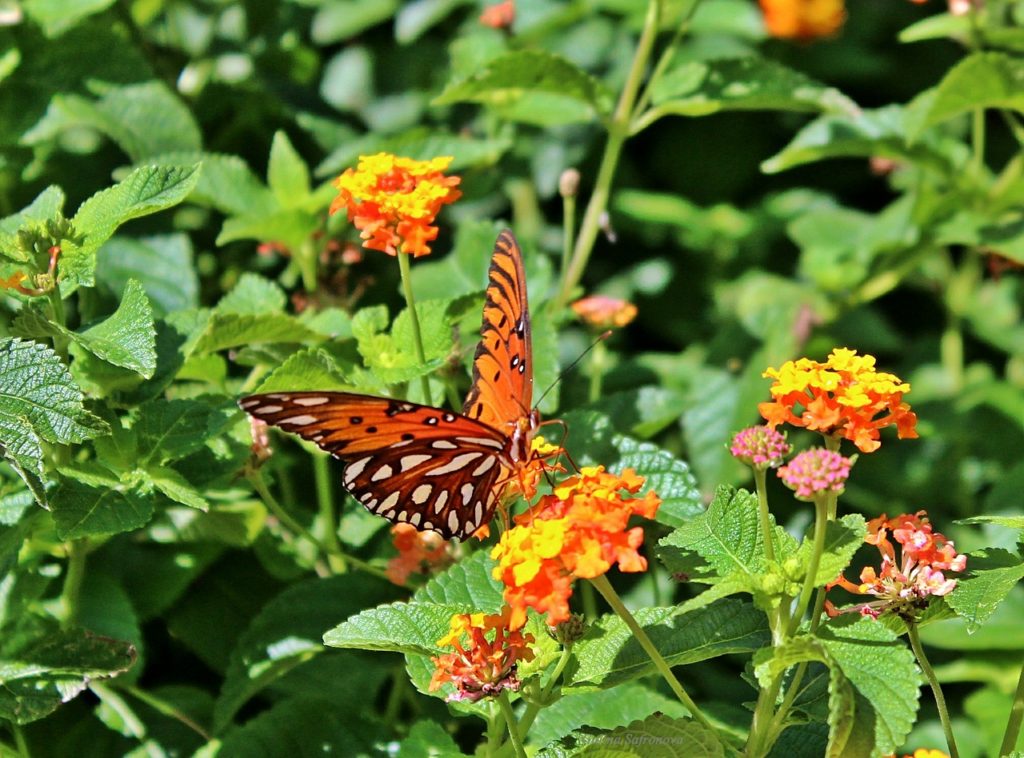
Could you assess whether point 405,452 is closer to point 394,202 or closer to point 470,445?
point 470,445

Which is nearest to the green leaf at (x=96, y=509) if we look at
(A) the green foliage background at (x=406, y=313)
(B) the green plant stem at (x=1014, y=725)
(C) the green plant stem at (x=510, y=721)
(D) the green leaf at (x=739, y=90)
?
(A) the green foliage background at (x=406, y=313)

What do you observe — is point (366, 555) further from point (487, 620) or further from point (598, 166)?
point (598, 166)

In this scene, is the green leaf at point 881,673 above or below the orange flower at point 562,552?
below

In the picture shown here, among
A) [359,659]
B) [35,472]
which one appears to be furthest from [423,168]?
[359,659]

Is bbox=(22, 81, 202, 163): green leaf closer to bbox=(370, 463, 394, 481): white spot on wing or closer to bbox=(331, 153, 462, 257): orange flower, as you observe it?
bbox=(331, 153, 462, 257): orange flower

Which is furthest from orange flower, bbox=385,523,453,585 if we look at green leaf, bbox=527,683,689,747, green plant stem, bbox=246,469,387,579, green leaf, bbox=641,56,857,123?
green leaf, bbox=641,56,857,123

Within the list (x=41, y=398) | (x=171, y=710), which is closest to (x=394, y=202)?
(x=41, y=398)

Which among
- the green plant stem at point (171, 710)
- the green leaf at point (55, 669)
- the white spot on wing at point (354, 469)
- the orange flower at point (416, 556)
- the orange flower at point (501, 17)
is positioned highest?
the orange flower at point (501, 17)

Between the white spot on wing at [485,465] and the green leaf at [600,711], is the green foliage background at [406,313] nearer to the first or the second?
the green leaf at [600,711]
